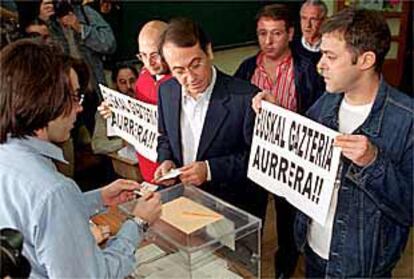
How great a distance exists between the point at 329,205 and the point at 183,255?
0.54 metres

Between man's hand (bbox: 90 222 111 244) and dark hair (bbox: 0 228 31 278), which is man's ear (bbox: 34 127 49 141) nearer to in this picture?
dark hair (bbox: 0 228 31 278)

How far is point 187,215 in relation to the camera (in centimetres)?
172

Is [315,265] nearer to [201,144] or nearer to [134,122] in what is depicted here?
[201,144]

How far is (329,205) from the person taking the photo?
1.85 meters

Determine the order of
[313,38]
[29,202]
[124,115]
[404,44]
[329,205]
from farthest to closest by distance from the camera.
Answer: [404,44]
[313,38]
[124,115]
[329,205]
[29,202]

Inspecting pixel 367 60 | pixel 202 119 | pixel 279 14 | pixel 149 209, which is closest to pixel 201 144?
pixel 202 119

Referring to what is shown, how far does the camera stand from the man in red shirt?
7.84 feet

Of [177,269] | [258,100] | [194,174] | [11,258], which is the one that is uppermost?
[11,258]

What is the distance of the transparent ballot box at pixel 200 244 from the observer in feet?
5.26

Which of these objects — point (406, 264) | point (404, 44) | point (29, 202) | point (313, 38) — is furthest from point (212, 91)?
point (404, 44)

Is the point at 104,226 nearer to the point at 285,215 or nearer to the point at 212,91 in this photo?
the point at 212,91

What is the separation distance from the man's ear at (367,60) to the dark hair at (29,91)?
3.14 feet

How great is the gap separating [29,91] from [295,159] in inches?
40.7

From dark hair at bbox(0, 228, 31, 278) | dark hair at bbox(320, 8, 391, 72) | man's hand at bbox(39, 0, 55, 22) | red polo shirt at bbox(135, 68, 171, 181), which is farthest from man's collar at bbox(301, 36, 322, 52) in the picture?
dark hair at bbox(0, 228, 31, 278)
